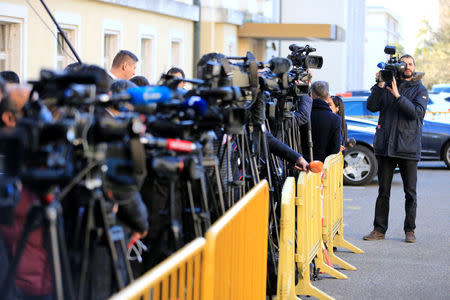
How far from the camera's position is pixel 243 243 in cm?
498

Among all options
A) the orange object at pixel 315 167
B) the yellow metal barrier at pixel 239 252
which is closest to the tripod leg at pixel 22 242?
the yellow metal barrier at pixel 239 252

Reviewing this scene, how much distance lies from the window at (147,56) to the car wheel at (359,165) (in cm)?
517

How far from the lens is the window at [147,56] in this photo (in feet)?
64.9

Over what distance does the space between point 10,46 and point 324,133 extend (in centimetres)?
574

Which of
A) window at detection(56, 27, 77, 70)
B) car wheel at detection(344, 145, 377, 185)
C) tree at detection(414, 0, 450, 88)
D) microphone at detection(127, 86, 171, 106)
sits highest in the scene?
tree at detection(414, 0, 450, 88)

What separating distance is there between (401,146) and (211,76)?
5692 mm

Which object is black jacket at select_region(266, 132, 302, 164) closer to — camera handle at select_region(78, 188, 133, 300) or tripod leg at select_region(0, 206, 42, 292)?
camera handle at select_region(78, 188, 133, 300)

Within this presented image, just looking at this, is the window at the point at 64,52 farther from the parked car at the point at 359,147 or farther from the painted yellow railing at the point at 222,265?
the painted yellow railing at the point at 222,265

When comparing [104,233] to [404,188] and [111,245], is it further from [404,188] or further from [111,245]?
[404,188]

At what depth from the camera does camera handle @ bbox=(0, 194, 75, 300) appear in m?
3.13

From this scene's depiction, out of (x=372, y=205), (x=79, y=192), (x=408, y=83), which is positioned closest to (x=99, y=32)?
(x=372, y=205)

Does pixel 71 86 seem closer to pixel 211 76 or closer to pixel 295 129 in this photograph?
pixel 211 76

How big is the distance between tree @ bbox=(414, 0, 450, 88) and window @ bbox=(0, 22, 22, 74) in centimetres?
5826

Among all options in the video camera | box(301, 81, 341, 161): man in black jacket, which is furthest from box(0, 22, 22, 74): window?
the video camera
